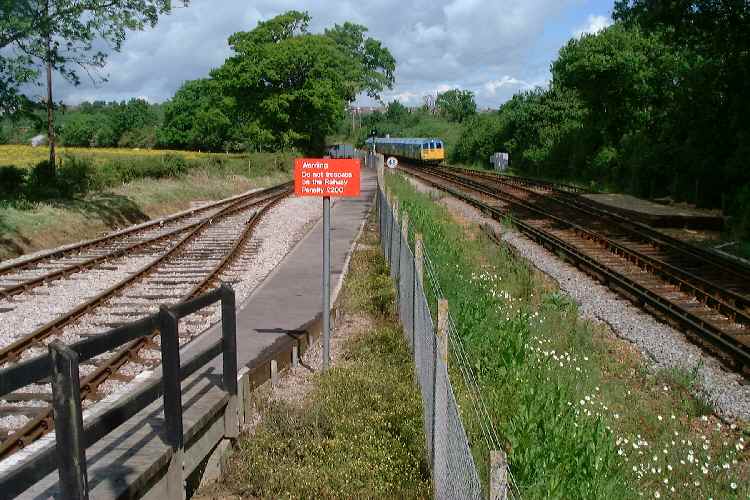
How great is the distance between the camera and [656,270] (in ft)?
49.4

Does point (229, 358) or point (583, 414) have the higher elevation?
point (229, 358)

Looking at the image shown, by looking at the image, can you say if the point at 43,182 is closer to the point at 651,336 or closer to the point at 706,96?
the point at 651,336

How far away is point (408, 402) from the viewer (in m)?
6.98

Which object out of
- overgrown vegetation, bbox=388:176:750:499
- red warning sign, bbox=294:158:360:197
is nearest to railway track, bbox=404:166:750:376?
overgrown vegetation, bbox=388:176:750:499

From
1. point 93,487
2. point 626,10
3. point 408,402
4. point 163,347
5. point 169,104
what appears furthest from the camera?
point 169,104

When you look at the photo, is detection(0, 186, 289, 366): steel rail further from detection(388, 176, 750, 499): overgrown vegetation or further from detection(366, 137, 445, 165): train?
detection(366, 137, 445, 165): train

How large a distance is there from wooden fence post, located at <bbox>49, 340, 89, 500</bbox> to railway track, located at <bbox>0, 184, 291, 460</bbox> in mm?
2810

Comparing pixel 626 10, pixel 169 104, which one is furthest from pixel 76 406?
pixel 169 104

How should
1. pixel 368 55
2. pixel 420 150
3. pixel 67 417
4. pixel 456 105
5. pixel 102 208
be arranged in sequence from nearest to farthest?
1. pixel 67 417
2. pixel 102 208
3. pixel 420 150
4. pixel 368 55
5. pixel 456 105

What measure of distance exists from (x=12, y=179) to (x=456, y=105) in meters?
112

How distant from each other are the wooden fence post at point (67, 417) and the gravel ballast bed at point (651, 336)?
6985 millimetres

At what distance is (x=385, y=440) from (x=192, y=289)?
743 centimetres

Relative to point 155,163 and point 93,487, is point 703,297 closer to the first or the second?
point 93,487

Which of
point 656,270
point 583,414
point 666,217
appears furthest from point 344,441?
point 666,217
